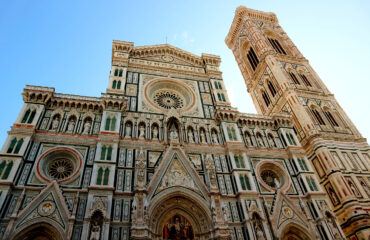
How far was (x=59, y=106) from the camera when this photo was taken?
17203 millimetres

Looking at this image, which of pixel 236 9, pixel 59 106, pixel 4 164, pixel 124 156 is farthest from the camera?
pixel 236 9

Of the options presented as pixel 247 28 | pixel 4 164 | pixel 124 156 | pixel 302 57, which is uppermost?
pixel 247 28

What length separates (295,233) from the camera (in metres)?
15.4

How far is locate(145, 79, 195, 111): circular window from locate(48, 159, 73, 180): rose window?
7.68 metres

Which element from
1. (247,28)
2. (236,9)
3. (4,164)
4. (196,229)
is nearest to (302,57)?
(247,28)

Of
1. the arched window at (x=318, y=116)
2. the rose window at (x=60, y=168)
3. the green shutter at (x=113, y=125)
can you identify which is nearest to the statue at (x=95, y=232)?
the rose window at (x=60, y=168)

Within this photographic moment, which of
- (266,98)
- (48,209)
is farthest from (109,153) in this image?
(266,98)

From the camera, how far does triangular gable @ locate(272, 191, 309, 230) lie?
15172 mm

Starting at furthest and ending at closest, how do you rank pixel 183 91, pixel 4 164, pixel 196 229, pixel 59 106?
pixel 183 91 → pixel 59 106 → pixel 196 229 → pixel 4 164

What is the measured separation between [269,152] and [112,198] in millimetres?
11910

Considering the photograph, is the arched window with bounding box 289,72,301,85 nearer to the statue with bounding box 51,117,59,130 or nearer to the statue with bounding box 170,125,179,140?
the statue with bounding box 170,125,179,140

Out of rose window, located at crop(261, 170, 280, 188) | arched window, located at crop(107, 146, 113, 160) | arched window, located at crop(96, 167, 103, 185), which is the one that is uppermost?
arched window, located at crop(107, 146, 113, 160)

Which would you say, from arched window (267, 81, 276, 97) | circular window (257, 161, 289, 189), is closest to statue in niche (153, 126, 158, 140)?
circular window (257, 161, 289, 189)

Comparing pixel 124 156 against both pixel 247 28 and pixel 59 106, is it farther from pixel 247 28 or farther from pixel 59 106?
pixel 247 28
